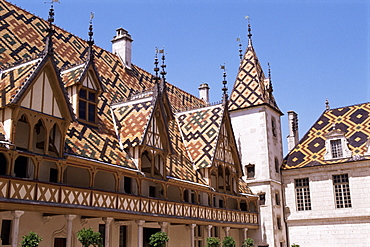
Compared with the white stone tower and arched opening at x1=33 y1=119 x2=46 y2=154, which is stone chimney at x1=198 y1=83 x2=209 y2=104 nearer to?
the white stone tower

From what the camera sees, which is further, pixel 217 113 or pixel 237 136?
pixel 237 136

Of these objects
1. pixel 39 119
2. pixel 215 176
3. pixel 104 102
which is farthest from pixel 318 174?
pixel 39 119

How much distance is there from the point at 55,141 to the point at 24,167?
4.58ft

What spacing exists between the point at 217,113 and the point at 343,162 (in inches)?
375

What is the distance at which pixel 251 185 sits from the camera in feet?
105

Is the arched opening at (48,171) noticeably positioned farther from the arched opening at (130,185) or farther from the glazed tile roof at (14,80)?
the arched opening at (130,185)

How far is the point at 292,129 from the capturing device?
39.6 metres

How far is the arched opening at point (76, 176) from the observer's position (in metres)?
18.5

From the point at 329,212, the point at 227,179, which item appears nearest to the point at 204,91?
the point at 227,179

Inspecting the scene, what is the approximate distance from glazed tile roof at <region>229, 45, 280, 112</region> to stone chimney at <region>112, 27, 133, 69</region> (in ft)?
28.7

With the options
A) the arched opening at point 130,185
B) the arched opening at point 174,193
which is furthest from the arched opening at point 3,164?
the arched opening at point 174,193

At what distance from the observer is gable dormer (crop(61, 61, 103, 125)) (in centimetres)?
1983

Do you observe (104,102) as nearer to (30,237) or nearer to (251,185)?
(30,237)

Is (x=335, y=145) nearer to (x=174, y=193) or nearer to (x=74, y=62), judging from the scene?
(x=174, y=193)
